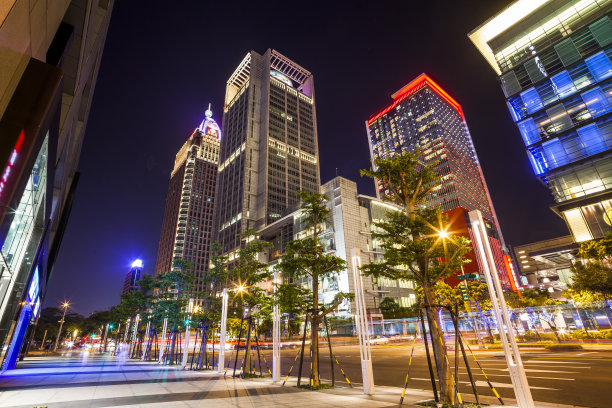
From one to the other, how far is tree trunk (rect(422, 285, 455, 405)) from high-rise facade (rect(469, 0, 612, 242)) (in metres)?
44.5

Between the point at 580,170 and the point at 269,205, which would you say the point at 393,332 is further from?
the point at 269,205

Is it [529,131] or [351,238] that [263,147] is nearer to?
[351,238]

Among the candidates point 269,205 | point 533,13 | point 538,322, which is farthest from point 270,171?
point 538,322

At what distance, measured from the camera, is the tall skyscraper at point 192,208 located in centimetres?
16025

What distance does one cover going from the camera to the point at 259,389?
40.7ft

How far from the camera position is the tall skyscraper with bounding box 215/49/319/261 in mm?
124438

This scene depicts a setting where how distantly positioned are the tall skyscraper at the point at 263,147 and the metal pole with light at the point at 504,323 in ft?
353

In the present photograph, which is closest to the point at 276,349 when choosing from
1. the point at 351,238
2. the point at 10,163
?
the point at 10,163

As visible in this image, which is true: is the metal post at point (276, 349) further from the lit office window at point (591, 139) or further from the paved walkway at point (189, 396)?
the lit office window at point (591, 139)

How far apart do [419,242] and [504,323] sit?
12.3 ft

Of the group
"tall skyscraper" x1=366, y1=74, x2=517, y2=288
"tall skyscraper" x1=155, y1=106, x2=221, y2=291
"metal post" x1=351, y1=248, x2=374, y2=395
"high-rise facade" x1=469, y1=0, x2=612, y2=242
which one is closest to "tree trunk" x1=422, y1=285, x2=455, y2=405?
"metal post" x1=351, y1=248, x2=374, y2=395

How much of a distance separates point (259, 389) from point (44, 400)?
24.7 ft

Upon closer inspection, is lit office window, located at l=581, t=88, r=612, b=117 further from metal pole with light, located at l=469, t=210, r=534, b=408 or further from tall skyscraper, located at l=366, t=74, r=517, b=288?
tall skyscraper, located at l=366, t=74, r=517, b=288

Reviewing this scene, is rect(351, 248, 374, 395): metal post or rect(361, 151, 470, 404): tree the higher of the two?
rect(361, 151, 470, 404): tree
